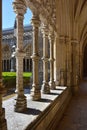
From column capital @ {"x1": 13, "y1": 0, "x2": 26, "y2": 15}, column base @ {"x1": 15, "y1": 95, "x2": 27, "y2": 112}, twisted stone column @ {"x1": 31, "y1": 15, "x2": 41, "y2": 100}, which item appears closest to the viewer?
column base @ {"x1": 15, "y1": 95, "x2": 27, "y2": 112}

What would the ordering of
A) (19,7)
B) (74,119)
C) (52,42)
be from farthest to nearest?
(52,42), (74,119), (19,7)

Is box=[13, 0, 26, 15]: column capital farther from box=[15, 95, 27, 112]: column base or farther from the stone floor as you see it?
the stone floor

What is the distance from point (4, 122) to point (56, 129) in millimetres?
2205

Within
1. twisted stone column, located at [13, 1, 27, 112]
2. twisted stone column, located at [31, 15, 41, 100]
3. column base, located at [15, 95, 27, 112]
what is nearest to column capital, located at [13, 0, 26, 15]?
twisted stone column, located at [13, 1, 27, 112]

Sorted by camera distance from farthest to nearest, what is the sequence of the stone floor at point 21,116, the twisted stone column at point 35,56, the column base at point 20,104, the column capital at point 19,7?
the twisted stone column at point 35,56 < the column capital at point 19,7 < the column base at point 20,104 < the stone floor at point 21,116

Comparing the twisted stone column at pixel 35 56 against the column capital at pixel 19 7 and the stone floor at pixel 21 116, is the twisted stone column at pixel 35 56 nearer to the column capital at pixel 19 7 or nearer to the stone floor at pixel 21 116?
the stone floor at pixel 21 116

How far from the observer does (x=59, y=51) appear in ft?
26.9

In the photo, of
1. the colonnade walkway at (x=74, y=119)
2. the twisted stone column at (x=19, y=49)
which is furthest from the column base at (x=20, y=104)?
the colonnade walkway at (x=74, y=119)

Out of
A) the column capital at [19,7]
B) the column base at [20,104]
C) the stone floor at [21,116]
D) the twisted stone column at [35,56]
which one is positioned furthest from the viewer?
the twisted stone column at [35,56]

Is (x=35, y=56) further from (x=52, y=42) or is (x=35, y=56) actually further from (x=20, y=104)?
(x=52, y=42)

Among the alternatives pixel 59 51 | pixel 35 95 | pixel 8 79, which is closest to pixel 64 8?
pixel 59 51

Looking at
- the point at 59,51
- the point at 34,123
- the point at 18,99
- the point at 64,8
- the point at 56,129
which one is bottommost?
the point at 56,129

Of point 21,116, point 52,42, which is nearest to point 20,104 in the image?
point 21,116

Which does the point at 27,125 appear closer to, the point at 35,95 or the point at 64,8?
the point at 35,95
